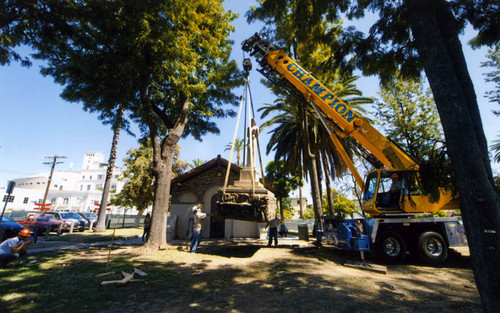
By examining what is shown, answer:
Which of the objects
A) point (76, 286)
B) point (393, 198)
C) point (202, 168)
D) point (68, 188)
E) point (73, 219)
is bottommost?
point (76, 286)

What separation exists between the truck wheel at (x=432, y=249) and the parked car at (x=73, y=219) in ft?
75.7

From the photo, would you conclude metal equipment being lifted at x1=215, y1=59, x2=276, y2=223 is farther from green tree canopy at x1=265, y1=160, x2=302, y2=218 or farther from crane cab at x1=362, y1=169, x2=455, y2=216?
green tree canopy at x1=265, y1=160, x2=302, y2=218

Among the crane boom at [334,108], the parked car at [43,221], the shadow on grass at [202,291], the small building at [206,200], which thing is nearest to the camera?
the shadow on grass at [202,291]

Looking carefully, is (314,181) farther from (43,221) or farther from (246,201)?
(43,221)

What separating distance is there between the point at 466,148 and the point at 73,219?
24747 millimetres

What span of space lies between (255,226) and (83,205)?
49.9 metres

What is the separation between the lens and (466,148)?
3.07 metres

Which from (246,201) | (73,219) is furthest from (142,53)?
(73,219)

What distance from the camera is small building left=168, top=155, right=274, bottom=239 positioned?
48.4ft

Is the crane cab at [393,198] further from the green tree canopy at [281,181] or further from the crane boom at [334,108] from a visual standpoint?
the green tree canopy at [281,181]

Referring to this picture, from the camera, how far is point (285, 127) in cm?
1880

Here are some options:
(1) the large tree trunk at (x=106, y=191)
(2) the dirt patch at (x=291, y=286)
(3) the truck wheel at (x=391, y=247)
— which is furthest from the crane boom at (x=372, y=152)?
(1) the large tree trunk at (x=106, y=191)

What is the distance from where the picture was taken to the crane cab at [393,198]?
817 cm

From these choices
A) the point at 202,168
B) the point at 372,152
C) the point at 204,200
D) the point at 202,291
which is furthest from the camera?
the point at 204,200
